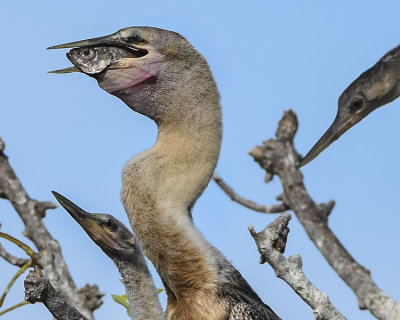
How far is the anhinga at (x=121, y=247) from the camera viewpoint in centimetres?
652

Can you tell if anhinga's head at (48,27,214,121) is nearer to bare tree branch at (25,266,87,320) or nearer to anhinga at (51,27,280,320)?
anhinga at (51,27,280,320)

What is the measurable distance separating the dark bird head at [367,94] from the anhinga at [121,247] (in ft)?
7.85

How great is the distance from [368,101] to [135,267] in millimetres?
3116

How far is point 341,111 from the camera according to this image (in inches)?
345

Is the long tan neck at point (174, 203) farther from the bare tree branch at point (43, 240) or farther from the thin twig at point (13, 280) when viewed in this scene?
the bare tree branch at point (43, 240)

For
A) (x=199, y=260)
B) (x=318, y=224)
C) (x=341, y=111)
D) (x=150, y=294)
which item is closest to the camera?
(x=199, y=260)

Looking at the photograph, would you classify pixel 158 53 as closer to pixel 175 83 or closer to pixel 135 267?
pixel 175 83

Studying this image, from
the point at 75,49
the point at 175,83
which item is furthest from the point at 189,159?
the point at 75,49

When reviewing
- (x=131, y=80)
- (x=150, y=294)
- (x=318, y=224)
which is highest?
(x=318, y=224)

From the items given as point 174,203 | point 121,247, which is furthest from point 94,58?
point 121,247

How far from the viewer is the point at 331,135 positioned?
854 cm

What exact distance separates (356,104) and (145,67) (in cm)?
306

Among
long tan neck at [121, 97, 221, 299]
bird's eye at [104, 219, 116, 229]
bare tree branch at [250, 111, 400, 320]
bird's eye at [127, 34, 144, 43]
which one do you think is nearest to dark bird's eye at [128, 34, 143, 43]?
bird's eye at [127, 34, 144, 43]

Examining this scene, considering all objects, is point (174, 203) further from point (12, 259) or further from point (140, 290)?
point (12, 259)
